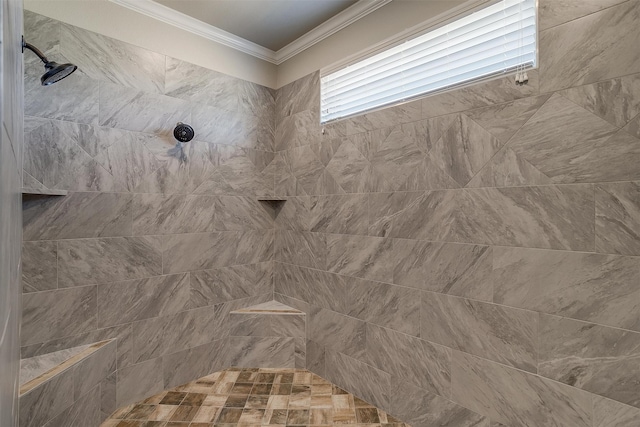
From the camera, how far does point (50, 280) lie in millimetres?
1808

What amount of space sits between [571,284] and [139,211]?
242cm

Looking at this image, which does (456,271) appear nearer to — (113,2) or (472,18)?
(472,18)

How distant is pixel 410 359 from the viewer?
1890 millimetres

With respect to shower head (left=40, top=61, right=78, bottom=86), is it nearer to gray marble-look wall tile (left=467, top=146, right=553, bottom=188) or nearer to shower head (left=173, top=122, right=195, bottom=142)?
shower head (left=173, top=122, right=195, bottom=142)

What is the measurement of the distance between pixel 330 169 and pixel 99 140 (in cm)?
151

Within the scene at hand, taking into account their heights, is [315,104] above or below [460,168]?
above

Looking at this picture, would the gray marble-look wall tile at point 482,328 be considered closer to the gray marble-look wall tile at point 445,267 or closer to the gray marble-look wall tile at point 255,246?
the gray marble-look wall tile at point 445,267

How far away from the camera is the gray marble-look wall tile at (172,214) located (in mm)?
2166

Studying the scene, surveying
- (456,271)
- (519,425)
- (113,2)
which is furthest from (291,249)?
(113,2)

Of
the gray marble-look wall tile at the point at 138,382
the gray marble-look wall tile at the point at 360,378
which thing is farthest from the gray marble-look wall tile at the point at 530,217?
the gray marble-look wall tile at the point at 138,382

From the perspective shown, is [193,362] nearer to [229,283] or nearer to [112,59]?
[229,283]

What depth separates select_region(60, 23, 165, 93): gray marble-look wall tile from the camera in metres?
1.90

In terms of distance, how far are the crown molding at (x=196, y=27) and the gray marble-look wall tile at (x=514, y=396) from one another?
105 inches

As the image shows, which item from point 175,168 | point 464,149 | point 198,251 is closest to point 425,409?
point 464,149
